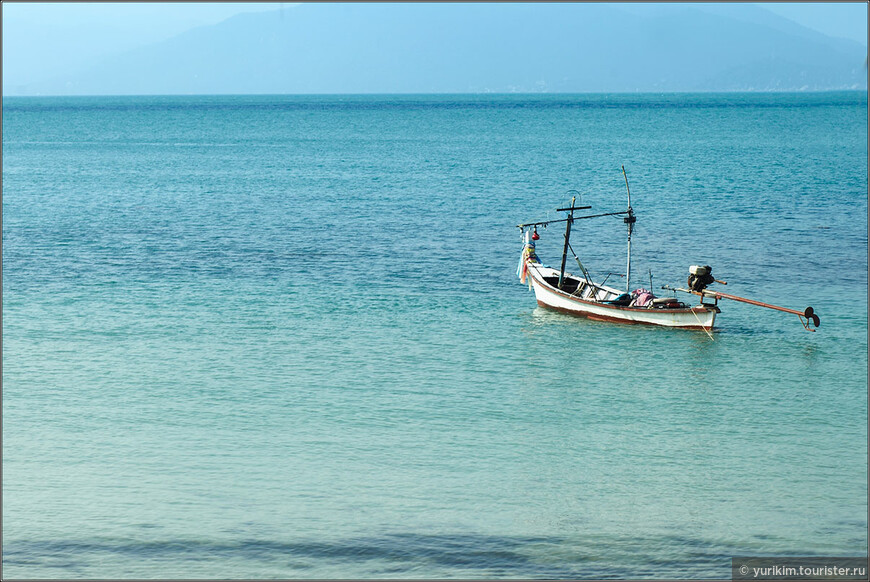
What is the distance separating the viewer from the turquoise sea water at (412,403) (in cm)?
2050

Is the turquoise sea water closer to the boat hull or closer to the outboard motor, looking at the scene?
the boat hull

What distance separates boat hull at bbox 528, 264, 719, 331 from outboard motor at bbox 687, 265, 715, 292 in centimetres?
151

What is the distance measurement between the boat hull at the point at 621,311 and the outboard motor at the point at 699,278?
1506 millimetres

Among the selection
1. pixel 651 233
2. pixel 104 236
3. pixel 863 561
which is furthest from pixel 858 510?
pixel 104 236

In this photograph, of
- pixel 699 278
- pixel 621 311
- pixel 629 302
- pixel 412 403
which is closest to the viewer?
pixel 412 403

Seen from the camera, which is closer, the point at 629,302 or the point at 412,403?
the point at 412,403

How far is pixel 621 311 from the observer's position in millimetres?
38625

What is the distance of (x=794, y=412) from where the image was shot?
1134 inches

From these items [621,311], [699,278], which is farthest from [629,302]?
[699,278]

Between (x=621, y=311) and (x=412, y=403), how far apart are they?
12404 mm

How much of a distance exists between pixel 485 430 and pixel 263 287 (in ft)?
68.7

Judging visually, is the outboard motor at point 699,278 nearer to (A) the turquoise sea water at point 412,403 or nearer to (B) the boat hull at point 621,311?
(B) the boat hull at point 621,311

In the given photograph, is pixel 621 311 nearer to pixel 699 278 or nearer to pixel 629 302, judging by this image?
pixel 629 302

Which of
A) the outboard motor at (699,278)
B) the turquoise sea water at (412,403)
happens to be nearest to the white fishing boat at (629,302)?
the outboard motor at (699,278)
